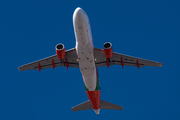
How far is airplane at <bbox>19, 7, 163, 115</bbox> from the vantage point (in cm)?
2998

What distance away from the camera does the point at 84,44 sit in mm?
30703

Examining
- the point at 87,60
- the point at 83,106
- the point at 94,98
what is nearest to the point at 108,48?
the point at 87,60

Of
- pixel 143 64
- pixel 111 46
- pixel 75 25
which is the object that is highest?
pixel 75 25

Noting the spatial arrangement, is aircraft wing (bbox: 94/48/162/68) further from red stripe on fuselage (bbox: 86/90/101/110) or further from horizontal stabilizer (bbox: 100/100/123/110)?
horizontal stabilizer (bbox: 100/100/123/110)

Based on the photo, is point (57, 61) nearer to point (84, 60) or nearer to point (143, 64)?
point (84, 60)

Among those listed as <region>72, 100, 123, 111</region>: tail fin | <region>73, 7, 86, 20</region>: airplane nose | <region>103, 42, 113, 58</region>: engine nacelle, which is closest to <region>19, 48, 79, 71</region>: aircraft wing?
<region>103, 42, 113, 58</region>: engine nacelle

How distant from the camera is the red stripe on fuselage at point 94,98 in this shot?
36931 mm

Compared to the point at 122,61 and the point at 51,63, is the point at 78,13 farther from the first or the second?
the point at 51,63

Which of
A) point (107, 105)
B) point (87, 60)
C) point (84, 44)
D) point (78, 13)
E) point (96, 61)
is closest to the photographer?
point (78, 13)

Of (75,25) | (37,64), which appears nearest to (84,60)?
(75,25)

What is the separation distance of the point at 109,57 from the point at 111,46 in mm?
1678

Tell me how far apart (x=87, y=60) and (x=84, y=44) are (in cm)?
230

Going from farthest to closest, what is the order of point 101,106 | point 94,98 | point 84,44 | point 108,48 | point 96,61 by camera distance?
1. point 101,106
2. point 94,98
3. point 96,61
4. point 108,48
5. point 84,44

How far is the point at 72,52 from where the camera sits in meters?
35.4
